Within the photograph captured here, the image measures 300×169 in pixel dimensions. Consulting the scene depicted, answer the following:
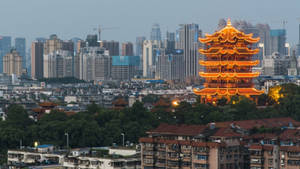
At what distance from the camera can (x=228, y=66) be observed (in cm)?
11894

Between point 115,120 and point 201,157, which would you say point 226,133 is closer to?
point 201,157

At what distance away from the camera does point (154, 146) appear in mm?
71438

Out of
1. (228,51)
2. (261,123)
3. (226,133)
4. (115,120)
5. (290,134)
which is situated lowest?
(115,120)

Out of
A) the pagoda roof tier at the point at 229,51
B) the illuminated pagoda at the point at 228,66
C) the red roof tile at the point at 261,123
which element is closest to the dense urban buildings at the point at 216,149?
the red roof tile at the point at 261,123

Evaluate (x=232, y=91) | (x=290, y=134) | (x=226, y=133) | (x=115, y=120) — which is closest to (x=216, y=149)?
(x=226, y=133)

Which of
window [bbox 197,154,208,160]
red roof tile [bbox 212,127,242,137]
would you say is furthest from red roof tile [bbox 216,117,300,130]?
window [bbox 197,154,208,160]

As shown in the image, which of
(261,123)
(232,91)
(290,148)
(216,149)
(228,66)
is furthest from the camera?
(228,66)

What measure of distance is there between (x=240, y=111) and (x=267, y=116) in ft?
16.0

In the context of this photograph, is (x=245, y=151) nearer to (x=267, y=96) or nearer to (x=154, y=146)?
(x=154, y=146)

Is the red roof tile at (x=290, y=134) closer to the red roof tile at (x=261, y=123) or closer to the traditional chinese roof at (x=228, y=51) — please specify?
the red roof tile at (x=261, y=123)

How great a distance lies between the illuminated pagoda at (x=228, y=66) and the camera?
118438 millimetres

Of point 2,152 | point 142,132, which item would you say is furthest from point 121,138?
point 2,152

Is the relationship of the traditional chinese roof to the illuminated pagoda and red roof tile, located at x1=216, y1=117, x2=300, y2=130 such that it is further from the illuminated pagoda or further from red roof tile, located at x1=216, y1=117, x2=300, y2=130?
red roof tile, located at x1=216, y1=117, x2=300, y2=130

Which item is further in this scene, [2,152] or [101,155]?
[2,152]
